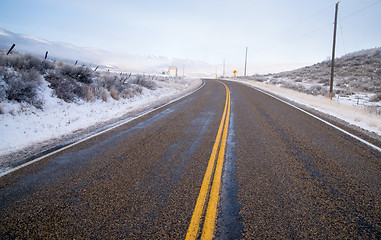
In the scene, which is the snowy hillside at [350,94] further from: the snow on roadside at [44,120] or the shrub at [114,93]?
the shrub at [114,93]

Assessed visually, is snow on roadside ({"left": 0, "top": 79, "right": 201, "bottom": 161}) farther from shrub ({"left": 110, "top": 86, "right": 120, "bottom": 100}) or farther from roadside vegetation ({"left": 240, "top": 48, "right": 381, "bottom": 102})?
roadside vegetation ({"left": 240, "top": 48, "right": 381, "bottom": 102})

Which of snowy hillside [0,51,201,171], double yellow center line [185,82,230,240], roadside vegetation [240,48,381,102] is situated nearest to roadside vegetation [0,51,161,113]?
snowy hillside [0,51,201,171]

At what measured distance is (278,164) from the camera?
4.39 metres

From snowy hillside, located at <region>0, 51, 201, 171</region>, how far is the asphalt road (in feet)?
5.74

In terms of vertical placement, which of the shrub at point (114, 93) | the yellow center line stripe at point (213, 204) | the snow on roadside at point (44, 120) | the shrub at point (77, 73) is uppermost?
the shrub at point (77, 73)

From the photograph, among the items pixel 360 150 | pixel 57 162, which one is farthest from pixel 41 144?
pixel 360 150

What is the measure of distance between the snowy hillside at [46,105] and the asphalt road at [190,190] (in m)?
1.75

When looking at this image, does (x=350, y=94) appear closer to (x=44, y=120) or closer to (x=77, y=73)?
(x=77, y=73)

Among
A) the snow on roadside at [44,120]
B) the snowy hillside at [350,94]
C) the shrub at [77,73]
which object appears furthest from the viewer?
the shrub at [77,73]

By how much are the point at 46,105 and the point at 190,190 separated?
8622 mm

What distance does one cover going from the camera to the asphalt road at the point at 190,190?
2555 millimetres

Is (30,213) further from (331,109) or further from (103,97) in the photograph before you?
(331,109)

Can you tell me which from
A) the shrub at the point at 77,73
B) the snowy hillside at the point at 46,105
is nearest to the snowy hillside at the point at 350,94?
the snowy hillside at the point at 46,105

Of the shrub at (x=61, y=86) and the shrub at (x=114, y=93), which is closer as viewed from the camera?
the shrub at (x=61, y=86)
